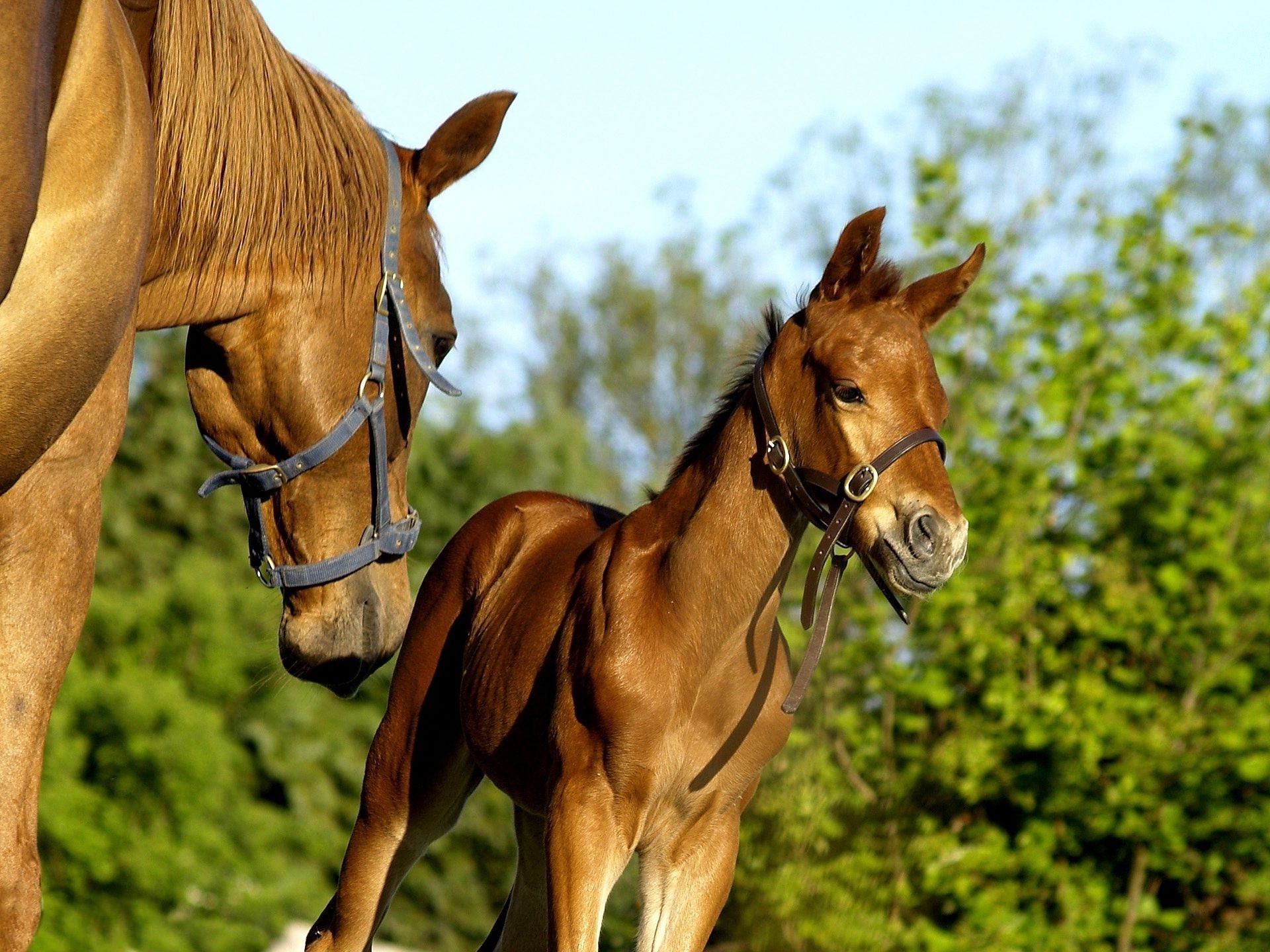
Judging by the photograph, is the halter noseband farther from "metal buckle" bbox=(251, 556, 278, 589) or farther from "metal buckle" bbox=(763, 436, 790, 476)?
"metal buckle" bbox=(763, 436, 790, 476)

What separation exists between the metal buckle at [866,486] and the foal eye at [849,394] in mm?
148

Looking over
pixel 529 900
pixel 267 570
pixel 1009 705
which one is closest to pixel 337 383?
pixel 267 570

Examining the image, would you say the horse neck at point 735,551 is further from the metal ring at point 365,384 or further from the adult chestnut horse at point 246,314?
the metal ring at point 365,384

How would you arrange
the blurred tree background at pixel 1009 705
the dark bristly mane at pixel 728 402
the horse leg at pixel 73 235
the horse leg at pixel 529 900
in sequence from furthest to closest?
the blurred tree background at pixel 1009 705 < the horse leg at pixel 529 900 < the dark bristly mane at pixel 728 402 < the horse leg at pixel 73 235

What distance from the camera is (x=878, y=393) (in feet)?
9.95

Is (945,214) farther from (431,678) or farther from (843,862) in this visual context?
(431,678)

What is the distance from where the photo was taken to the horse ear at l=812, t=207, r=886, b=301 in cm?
315

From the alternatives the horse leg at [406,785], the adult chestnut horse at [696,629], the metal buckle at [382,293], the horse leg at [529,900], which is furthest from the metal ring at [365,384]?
the horse leg at [529,900]

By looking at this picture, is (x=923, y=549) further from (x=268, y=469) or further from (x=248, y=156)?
(x=248, y=156)

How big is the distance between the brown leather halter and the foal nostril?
11cm

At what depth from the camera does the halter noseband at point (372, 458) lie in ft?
9.25

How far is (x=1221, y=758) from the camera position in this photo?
631cm

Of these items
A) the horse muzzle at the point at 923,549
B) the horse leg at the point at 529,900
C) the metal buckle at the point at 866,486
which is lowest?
the horse leg at the point at 529,900

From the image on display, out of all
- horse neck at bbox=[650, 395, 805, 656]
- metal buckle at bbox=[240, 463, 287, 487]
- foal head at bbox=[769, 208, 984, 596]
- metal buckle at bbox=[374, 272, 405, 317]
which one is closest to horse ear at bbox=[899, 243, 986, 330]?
Answer: foal head at bbox=[769, 208, 984, 596]
